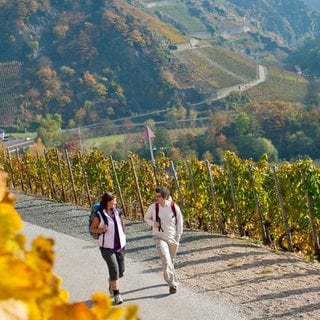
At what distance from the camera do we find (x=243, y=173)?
464 inches

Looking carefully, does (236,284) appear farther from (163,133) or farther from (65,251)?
(163,133)

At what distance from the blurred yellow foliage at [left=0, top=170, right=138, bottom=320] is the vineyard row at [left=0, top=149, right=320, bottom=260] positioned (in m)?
9.10

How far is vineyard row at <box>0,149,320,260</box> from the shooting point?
10.3 meters

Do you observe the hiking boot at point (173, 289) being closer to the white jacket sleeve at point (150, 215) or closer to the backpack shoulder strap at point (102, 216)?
the white jacket sleeve at point (150, 215)

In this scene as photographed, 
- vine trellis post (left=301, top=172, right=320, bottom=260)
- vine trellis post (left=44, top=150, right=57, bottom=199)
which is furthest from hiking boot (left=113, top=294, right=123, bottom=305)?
vine trellis post (left=44, top=150, right=57, bottom=199)

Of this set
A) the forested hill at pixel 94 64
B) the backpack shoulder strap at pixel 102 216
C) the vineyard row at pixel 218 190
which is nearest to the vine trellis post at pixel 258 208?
the vineyard row at pixel 218 190

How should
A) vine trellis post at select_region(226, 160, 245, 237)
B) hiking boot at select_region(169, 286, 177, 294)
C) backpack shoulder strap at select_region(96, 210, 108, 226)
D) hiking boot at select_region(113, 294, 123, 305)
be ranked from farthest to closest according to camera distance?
1. vine trellis post at select_region(226, 160, 245, 237)
2. hiking boot at select_region(169, 286, 177, 294)
3. hiking boot at select_region(113, 294, 123, 305)
4. backpack shoulder strap at select_region(96, 210, 108, 226)

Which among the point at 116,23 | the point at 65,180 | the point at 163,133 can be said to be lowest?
the point at 163,133

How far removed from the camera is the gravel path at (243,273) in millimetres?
6883

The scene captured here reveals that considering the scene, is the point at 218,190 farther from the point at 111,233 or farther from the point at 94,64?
the point at 94,64

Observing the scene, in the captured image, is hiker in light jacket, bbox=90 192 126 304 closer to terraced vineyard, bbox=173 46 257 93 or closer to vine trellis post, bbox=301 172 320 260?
vine trellis post, bbox=301 172 320 260

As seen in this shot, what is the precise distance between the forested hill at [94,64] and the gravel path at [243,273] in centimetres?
10135

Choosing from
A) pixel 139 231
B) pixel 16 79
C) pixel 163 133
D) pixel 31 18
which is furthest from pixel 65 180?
pixel 31 18

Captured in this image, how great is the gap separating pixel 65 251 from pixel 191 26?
15834cm
